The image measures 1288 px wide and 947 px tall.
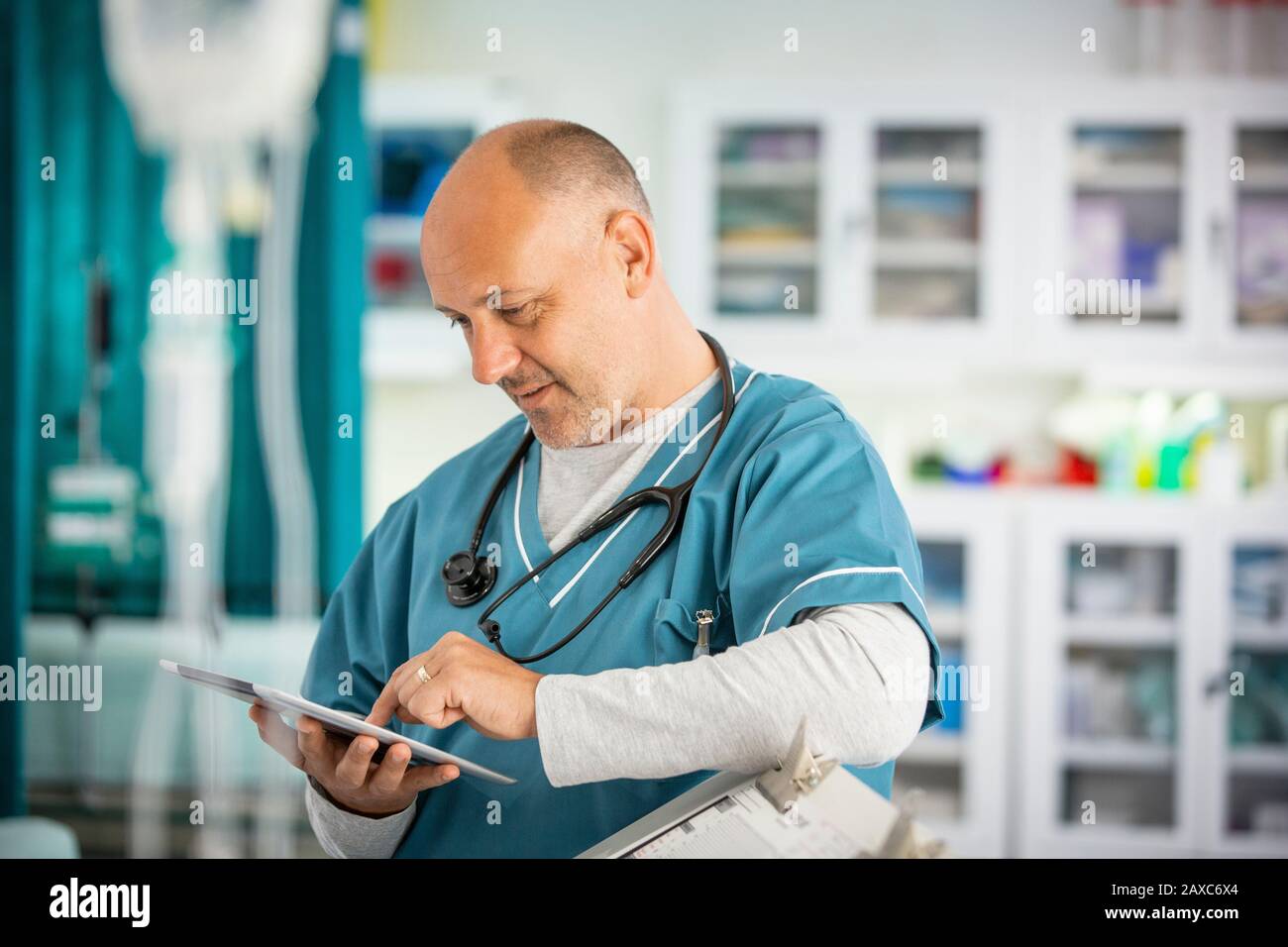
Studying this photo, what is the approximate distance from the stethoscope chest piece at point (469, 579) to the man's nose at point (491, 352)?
17 centimetres

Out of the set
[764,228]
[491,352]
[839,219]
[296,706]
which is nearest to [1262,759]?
[839,219]

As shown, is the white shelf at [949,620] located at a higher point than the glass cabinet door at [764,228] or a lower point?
lower

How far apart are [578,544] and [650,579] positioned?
82mm

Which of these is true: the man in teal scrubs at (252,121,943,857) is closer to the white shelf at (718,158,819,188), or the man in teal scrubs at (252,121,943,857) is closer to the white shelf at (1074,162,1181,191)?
the white shelf at (718,158,819,188)

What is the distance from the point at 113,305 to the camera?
257 cm

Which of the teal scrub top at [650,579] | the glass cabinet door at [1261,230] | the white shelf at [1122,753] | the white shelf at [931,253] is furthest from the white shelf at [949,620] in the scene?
the teal scrub top at [650,579]

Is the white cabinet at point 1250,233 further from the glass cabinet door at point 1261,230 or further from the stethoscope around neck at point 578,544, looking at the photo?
the stethoscope around neck at point 578,544

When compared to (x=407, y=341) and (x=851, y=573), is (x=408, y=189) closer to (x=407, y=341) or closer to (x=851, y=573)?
(x=407, y=341)

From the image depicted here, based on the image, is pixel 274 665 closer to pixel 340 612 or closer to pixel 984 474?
pixel 340 612

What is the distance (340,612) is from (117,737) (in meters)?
1.75

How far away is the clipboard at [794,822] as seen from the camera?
71 centimetres

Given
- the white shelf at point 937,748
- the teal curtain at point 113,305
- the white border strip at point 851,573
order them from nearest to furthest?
1. the white border strip at point 851,573
2. the teal curtain at point 113,305
3. the white shelf at point 937,748

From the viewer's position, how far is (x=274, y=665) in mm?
2482
